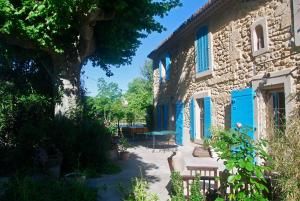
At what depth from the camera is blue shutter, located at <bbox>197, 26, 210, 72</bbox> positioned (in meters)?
10.8

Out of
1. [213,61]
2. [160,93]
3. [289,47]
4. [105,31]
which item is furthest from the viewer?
[160,93]

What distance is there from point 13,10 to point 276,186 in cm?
672

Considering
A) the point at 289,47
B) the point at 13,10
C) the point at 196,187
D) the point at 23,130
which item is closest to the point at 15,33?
the point at 13,10

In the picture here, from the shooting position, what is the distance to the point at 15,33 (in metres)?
7.78

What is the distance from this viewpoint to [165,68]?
15734mm

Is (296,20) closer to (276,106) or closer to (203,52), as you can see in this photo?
(276,106)

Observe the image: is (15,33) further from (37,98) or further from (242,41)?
(242,41)

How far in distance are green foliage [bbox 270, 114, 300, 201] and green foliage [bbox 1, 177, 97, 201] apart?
2.86 metres

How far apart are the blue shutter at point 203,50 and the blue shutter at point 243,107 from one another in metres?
2.38

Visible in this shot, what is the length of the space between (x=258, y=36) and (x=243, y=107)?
6.43 feet

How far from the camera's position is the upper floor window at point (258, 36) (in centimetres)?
781

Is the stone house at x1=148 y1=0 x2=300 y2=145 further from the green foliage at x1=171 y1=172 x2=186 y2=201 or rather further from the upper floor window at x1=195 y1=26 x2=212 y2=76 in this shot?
the green foliage at x1=171 y1=172 x2=186 y2=201

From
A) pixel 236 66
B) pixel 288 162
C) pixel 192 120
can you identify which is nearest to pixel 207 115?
pixel 192 120

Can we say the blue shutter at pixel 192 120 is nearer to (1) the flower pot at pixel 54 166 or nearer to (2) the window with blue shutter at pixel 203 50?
(2) the window with blue shutter at pixel 203 50
